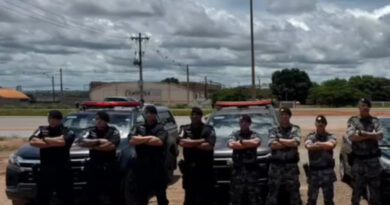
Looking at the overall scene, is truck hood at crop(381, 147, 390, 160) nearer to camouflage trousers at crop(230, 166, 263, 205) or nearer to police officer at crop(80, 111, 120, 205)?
camouflage trousers at crop(230, 166, 263, 205)

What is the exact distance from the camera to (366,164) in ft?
25.8

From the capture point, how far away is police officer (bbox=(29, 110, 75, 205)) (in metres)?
7.88

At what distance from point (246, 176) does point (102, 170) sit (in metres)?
2.04

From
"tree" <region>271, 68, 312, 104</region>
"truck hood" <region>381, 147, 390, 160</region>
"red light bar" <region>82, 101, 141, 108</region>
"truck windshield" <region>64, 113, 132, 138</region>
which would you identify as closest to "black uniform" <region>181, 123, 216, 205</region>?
"truck windshield" <region>64, 113, 132, 138</region>

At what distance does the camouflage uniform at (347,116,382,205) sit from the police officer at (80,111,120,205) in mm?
3401

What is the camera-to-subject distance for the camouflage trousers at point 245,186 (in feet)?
25.6

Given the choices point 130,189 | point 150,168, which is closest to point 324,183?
point 150,168

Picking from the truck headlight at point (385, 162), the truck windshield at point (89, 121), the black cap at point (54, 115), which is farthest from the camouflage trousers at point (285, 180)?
the truck windshield at point (89, 121)

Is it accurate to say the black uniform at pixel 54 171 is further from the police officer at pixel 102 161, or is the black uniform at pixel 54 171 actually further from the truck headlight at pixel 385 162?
the truck headlight at pixel 385 162

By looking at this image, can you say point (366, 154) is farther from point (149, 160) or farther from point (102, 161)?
point (102, 161)

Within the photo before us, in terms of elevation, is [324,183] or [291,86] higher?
[291,86]

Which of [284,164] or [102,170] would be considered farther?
Answer: [102,170]

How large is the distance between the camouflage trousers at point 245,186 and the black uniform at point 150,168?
101 cm

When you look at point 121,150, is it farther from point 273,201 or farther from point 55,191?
point 273,201
